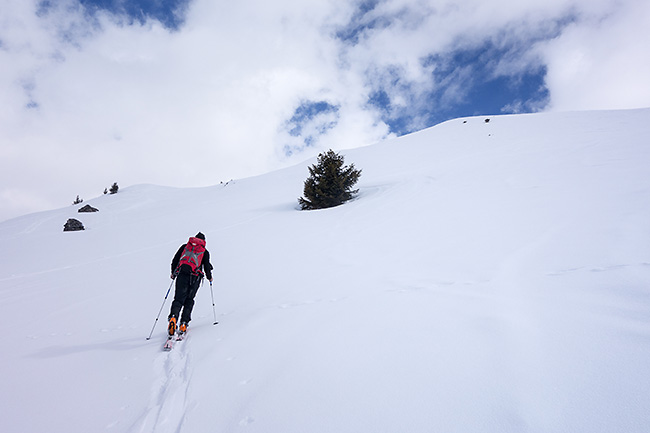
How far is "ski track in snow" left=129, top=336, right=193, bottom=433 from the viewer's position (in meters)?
2.08

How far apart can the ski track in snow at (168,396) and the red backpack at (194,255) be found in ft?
4.29

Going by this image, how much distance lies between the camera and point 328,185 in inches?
505

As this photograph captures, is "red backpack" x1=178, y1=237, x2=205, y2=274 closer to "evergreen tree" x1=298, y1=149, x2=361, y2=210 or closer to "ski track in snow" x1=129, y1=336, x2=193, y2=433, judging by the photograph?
"ski track in snow" x1=129, y1=336, x2=193, y2=433

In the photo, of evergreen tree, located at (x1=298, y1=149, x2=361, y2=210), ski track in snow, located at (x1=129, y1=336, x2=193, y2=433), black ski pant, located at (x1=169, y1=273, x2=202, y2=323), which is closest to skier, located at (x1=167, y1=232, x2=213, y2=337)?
black ski pant, located at (x1=169, y1=273, x2=202, y2=323)

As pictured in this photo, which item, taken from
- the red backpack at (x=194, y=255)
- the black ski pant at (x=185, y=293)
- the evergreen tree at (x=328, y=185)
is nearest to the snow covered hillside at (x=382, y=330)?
the black ski pant at (x=185, y=293)

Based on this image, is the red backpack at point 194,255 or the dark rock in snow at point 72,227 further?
the dark rock in snow at point 72,227

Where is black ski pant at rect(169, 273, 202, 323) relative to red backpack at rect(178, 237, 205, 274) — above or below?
below

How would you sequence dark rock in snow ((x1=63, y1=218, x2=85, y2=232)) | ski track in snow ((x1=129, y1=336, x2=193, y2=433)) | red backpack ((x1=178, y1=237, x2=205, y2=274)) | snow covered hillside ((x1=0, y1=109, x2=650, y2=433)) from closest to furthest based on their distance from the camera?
1. snow covered hillside ((x1=0, y1=109, x2=650, y2=433))
2. ski track in snow ((x1=129, y1=336, x2=193, y2=433))
3. red backpack ((x1=178, y1=237, x2=205, y2=274))
4. dark rock in snow ((x1=63, y1=218, x2=85, y2=232))

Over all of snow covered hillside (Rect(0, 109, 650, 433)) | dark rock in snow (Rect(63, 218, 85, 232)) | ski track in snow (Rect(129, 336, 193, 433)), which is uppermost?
dark rock in snow (Rect(63, 218, 85, 232))

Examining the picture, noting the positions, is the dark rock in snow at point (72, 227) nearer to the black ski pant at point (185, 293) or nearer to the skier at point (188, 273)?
the skier at point (188, 273)

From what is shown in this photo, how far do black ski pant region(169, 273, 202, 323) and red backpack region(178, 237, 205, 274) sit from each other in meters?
0.14

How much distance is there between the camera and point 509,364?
1932 mm

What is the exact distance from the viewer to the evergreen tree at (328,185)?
12.7 m

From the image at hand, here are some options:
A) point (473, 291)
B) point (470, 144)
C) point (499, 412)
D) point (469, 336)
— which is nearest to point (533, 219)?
point (473, 291)
